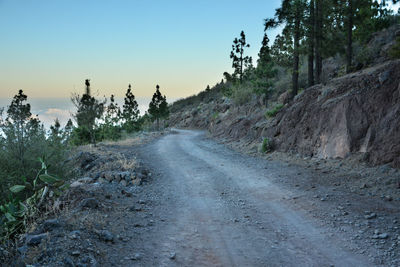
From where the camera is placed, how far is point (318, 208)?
21.6ft

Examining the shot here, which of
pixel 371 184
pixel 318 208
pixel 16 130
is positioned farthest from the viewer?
pixel 16 130

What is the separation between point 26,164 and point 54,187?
2728 millimetres

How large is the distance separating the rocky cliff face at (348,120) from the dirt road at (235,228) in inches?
116

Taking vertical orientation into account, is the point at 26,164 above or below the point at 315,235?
above

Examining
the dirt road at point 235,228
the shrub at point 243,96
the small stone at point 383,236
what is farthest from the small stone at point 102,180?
the shrub at point 243,96

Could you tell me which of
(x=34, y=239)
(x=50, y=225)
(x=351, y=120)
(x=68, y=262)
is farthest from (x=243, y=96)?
(x=68, y=262)

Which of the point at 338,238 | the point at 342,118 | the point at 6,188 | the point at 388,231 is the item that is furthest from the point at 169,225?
the point at 342,118

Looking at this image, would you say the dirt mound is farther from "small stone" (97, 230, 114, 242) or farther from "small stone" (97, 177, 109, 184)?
"small stone" (97, 177, 109, 184)

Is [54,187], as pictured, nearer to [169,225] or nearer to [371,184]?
[169,225]

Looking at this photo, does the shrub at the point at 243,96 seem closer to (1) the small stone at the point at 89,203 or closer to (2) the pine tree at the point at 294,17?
(2) the pine tree at the point at 294,17

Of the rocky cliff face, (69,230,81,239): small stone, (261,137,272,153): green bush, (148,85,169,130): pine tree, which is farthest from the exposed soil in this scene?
(148,85,169,130): pine tree

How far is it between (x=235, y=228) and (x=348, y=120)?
7.83m

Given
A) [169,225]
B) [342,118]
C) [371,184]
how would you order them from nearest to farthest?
[169,225] → [371,184] → [342,118]

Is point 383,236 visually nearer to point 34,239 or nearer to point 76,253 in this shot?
point 76,253
